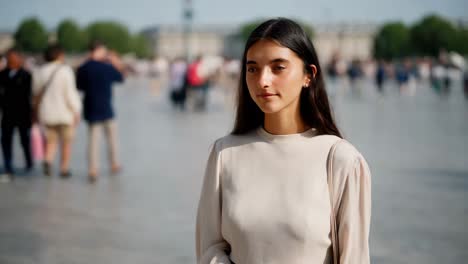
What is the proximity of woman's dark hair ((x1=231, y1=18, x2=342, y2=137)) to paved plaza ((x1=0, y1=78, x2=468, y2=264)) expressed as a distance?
243 cm

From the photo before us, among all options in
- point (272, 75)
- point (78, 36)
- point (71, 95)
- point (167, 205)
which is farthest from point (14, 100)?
point (78, 36)

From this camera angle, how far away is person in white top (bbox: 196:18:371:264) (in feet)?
5.25

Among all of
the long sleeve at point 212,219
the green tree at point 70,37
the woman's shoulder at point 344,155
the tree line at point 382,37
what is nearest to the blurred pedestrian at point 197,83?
the long sleeve at point 212,219

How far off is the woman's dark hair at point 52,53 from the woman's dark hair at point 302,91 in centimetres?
589

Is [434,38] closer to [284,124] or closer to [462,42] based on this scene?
[462,42]

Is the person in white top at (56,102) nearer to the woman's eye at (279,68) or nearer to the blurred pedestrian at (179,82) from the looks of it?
the woman's eye at (279,68)

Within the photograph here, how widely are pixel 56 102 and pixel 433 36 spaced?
3078 inches

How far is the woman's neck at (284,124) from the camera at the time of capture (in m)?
1.72

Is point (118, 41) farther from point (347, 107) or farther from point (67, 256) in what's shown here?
point (67, 256)

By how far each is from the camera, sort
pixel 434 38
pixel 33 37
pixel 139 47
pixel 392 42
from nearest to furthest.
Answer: pixel 434 38 → pixel 33 37 → pixel 392 42 → pixel 139 47

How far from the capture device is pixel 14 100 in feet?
24.1

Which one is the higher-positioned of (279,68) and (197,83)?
(279,68)

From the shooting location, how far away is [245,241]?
1.64m

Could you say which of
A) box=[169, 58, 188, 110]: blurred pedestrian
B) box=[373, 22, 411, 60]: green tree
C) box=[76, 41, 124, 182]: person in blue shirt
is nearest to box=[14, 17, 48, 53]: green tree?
box=[373, 22, 411, 60]: green tree
